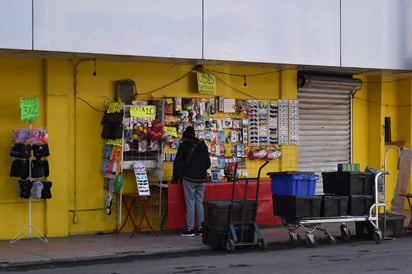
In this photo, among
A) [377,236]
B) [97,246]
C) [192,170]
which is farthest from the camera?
[192,170]

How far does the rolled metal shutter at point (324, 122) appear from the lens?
16.2 m

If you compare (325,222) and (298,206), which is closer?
(298,206)

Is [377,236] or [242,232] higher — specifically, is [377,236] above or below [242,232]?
below

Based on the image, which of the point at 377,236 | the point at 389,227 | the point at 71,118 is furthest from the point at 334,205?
the point at 71,118

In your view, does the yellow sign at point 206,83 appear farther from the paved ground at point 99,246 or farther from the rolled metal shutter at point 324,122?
the paved ground at point 99,246

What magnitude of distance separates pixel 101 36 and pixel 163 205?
11.5 feet

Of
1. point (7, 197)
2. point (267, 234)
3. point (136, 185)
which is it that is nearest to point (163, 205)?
point (136, 185)

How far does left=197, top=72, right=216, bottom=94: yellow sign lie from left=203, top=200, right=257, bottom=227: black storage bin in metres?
2.95

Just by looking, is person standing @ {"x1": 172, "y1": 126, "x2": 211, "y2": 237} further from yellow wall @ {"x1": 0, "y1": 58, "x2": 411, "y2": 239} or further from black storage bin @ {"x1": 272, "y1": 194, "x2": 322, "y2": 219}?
black storage bin @ {"x1": 272, "y1": 194, "x2": 322, "y2": 219}

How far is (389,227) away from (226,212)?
3376mm

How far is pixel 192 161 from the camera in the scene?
13133 mm

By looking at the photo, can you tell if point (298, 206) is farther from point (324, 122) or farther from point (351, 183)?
point (324, 122)

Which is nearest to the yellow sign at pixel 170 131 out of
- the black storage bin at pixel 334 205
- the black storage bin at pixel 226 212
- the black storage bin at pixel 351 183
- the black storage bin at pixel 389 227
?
the black storage bin at pixel 226 212

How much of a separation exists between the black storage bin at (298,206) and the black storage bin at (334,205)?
113 millimetres
